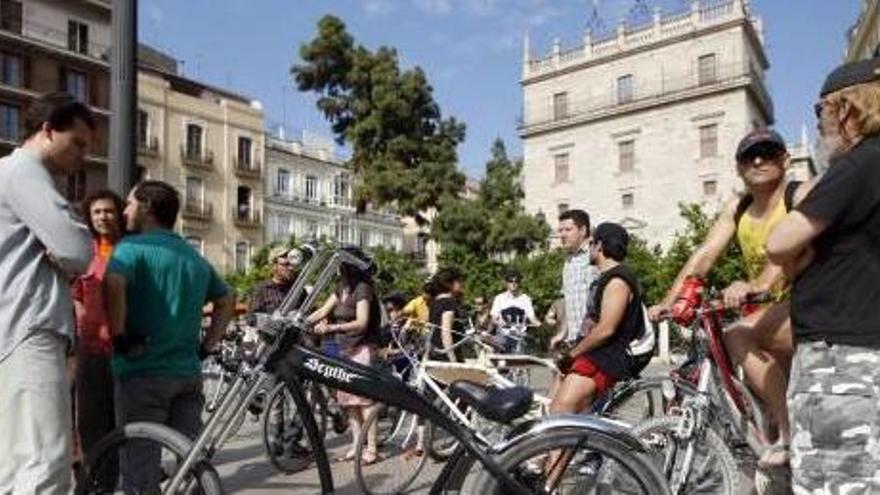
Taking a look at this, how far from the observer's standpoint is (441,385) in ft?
20.2

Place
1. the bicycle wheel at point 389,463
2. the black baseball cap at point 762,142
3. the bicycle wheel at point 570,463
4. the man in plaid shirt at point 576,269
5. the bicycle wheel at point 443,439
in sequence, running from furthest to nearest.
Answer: the man in plaid shirt at point 576,269, the bicycle wheel at point 389,463, the black baseball cap at point 762,142, the bicycle wheel at point 443,439, the bicycle wheel at point 570,463

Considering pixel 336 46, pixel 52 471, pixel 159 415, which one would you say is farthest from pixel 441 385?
pixel 336 46

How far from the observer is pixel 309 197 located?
216ft

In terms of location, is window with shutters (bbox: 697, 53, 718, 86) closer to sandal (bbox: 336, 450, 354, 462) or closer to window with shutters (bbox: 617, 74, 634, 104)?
window with shutters (bbox: 617, 74, 634, 104)

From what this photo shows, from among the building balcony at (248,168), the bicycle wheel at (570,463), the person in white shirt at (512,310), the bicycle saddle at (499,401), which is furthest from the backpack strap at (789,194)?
the building balcony at (248,168)

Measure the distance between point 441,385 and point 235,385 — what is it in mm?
2143

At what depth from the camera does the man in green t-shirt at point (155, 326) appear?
14.2 feet

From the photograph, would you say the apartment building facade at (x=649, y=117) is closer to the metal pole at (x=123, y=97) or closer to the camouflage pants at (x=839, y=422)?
the metal pole at (x=123, y=97)

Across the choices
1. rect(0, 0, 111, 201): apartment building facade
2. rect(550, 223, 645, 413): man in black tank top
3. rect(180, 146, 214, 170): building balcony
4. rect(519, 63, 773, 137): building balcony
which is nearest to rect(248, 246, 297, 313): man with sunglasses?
rect(550, 223, 645, 413): man in black tank top

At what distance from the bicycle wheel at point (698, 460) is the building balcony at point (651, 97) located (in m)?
49.1

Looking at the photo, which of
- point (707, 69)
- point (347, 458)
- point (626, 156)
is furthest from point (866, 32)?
point (347, 458)

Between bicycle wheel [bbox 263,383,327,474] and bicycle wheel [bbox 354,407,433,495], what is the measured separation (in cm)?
31

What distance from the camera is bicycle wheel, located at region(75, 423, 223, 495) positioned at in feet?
13.6

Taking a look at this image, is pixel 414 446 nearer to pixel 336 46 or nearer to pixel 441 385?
pixel 441 385
